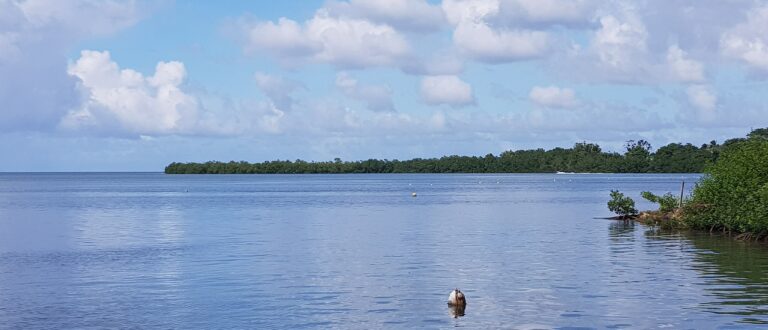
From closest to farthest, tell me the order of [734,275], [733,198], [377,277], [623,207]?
1. [734,275]
2. [377,277]
3. [733,198]
4. [623,207]

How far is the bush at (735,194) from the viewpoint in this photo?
37438 millimetres

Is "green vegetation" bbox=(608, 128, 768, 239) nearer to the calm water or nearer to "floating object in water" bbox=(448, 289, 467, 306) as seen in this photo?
the calm water

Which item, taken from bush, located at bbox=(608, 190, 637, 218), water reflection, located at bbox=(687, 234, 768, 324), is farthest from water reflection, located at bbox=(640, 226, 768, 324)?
bush, located at bbox=(608, 190, 637, 218)

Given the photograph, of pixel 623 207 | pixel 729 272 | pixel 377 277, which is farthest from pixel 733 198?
pixel 377 277

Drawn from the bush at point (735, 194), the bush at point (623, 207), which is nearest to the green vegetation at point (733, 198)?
the bush at point (735, 194)

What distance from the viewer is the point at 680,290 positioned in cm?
2503

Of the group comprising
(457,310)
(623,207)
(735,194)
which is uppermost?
(735,194)

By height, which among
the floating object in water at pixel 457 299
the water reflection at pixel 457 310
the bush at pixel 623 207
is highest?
the bush at pixel 623 207

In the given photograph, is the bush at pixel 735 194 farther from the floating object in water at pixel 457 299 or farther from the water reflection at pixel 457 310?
the water reflection at pixel 457 310

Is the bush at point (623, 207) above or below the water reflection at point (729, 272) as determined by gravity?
above

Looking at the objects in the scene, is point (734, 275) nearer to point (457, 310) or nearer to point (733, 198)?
point (457, 310)

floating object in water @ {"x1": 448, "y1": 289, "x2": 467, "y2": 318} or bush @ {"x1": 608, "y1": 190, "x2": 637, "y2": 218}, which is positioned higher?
bush @ {"x1": 608, "y1": 190, "x2": 637, "y2": 218}

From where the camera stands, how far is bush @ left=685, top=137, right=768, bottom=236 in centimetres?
3744

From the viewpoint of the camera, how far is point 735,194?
39625 mm
